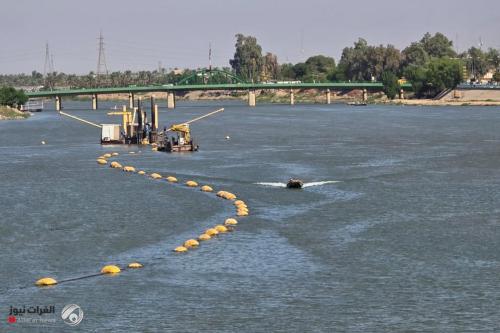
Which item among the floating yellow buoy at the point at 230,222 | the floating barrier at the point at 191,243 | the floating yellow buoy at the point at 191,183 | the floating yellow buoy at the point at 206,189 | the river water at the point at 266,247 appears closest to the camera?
the river water at the point at 266,247

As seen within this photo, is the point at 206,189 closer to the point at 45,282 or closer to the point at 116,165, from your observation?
the point at 116,165

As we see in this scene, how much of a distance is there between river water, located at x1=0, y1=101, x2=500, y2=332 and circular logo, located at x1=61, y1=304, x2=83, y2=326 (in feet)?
1.55

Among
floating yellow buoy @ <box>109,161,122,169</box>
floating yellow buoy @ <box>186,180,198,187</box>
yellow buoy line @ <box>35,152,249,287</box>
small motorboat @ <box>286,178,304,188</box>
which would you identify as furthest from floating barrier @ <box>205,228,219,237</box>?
floating yellow buoy @ <box>109,161,122,169</box>

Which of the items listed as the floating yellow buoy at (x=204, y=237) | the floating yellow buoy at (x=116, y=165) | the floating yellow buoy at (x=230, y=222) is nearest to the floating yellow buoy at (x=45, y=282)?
the floating yellow buoy at (x=204, y=237)

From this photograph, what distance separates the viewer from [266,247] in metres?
69.9

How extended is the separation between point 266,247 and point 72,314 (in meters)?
19.6

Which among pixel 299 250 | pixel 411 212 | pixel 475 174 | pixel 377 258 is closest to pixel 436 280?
pixel 377 258

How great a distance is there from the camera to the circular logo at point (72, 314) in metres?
52.5

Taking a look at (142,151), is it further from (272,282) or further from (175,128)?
(272,282)

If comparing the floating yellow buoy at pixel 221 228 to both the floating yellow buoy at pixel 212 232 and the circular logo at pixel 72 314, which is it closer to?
the floating yellow buoy at pixel 212 232

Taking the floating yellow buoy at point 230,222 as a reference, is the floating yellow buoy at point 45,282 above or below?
below

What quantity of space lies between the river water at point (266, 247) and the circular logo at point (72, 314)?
0.47 metres

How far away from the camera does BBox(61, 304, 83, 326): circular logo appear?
52.5m

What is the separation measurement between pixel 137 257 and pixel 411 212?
92.2ft
